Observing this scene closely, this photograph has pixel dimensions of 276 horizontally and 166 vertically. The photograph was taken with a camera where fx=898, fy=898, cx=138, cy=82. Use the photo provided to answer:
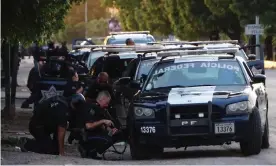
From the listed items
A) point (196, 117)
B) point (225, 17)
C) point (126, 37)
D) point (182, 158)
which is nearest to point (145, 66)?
point (182, 158)

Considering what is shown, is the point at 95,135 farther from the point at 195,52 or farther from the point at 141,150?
the point at 195,52

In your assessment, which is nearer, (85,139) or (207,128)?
(207,128)

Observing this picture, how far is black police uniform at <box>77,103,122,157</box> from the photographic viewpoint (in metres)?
13.8

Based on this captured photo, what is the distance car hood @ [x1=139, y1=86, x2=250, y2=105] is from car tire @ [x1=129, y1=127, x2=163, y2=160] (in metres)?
0.63

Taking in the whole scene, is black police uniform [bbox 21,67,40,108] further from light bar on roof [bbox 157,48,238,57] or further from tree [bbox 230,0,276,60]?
tree [bbox 230,0,276,60]

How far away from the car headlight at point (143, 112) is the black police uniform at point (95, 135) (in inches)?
31.3

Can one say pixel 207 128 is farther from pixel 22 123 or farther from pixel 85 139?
pixel 22 123

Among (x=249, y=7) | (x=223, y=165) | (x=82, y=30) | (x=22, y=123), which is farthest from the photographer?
(x=82, y=30)

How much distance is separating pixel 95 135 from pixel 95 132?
0.05 metres

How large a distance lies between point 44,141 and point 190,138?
96.0 inches

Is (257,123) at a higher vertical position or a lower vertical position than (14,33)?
lower

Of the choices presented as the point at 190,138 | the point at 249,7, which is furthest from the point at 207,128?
the point at 249,7

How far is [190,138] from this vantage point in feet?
42.9

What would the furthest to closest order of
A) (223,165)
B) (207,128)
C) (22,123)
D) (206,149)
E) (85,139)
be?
(22,123)
(206,149)
(85,139)
(207,128)
(223,165)
